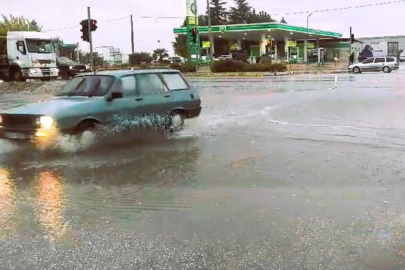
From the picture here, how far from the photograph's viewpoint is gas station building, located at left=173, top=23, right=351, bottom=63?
6322 cm

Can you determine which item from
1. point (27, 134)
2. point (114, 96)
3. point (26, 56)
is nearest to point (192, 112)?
point (114, 96)

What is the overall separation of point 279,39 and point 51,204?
8054 cm

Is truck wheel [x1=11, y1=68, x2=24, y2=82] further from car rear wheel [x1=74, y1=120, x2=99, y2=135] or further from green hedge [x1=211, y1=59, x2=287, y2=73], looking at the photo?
car rear wheel [x1=74, y1=120, x2=99, y2=135]

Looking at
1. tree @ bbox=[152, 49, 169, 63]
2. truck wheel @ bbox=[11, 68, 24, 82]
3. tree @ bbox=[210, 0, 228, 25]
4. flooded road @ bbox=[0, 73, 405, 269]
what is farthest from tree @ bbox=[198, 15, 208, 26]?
flooded road @ bbox=[0, 73, 405, 269]

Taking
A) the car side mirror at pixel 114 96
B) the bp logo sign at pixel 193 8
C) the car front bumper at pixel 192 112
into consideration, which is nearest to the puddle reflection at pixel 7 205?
the car side mirror at pixel 114 96

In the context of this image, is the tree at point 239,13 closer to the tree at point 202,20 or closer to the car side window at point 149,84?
the tree at point 202,20

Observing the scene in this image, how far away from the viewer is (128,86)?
10.2 metres

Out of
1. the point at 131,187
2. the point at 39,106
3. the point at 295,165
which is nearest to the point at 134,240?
the point at 131,187

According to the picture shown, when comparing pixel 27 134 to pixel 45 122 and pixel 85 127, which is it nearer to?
pixel 45 122

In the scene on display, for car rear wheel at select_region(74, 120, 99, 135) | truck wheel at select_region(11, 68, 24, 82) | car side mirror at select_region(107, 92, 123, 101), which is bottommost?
car rear wheel at select_region(74, 120, 99, 135)

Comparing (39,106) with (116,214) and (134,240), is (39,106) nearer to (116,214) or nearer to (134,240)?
(116,214)

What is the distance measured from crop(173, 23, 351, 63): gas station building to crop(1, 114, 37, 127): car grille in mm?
52427

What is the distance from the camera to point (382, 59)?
44156 mm

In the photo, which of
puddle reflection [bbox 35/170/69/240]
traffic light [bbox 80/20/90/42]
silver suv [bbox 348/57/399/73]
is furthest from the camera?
silver suv [bbox 348/57/399/73]
